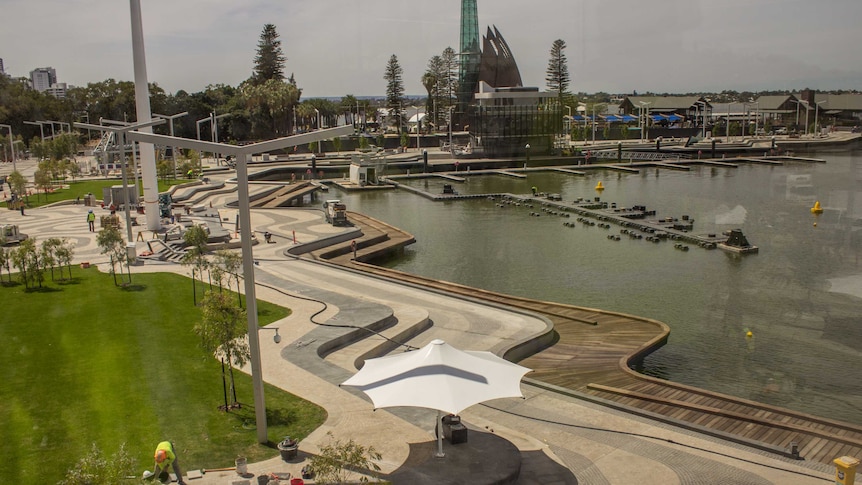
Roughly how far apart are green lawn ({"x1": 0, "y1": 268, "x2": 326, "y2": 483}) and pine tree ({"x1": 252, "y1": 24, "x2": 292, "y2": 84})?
7300cm

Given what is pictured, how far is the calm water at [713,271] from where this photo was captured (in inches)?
738

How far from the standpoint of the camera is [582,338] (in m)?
19.8

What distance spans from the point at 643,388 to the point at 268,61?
272 ft

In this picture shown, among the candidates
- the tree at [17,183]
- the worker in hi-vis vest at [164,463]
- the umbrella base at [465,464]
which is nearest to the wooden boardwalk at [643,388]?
the umbrella base at [465,464]

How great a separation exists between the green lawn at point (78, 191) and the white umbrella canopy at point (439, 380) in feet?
126

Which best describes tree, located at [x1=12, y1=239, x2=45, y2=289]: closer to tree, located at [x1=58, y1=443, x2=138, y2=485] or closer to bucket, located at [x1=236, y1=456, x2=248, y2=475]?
bucket, located at [x1=236, y1=456, x2=248, y2=475]

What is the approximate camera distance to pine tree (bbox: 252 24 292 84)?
88500 mm

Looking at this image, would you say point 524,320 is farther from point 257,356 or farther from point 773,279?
point 773,279

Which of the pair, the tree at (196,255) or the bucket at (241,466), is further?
the tree at (196,255)

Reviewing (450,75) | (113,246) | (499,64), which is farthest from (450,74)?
(113,246)

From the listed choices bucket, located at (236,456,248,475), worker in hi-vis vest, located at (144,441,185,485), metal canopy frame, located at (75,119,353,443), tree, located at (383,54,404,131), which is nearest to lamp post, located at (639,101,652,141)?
tree, located at (383,54,404,131)

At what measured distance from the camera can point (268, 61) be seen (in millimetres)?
90188

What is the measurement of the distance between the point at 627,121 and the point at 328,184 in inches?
3035

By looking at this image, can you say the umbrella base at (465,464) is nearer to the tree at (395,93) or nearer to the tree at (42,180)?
the tree at (42,180)
